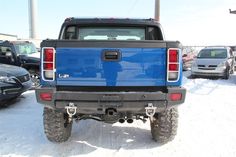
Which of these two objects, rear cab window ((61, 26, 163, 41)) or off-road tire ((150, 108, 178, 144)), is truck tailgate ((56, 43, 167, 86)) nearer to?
off-road tire ((150, 108, 178, 144))

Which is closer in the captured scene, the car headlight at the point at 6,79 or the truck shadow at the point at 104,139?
the truck shadow at the point at 104,139

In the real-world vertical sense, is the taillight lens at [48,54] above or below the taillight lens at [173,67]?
above

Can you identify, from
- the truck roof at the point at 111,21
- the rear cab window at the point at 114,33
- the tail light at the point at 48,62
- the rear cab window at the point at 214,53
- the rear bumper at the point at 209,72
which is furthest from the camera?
the rear cab window at the point at 214,53

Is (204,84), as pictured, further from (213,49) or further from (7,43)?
(7,43)

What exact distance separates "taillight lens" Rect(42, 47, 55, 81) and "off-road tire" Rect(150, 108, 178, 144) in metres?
1.84

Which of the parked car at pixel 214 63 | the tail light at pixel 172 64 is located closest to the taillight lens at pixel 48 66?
the tail light at pixel 172 64

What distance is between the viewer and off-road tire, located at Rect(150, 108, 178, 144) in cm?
530

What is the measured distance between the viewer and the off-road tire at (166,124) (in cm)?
530

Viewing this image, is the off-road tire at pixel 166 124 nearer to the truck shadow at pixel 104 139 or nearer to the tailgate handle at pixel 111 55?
the truck shadow at pixel 104 139

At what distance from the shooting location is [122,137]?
6031mm

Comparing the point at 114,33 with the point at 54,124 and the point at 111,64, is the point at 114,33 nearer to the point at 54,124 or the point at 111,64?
the point at 111,64

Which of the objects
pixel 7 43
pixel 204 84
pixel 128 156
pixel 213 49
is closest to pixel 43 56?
pixel 128 156

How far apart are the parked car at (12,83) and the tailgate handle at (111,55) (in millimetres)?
4462

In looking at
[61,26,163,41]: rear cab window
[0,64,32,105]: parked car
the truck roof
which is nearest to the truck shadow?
[61,26,163,41]: rear cab window
